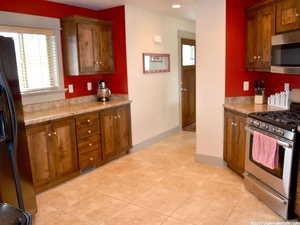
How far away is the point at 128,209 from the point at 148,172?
102 centimetres

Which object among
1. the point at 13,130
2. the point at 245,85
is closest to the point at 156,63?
the point at 245,85

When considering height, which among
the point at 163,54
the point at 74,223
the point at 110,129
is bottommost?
the point at 74,223

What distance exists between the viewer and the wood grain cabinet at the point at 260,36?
3.20 metres

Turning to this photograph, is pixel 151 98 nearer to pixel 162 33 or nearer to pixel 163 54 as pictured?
pixel 163 54

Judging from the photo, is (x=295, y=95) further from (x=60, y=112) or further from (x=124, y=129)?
(x=60, y=112)

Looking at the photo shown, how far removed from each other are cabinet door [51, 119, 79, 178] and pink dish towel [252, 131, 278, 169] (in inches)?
90.3

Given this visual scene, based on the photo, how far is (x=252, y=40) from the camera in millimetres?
3553

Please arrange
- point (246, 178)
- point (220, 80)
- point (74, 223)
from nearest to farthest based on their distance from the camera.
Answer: point (74, 223) → point (246, 178) → point (220, 80)

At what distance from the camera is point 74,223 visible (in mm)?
2609

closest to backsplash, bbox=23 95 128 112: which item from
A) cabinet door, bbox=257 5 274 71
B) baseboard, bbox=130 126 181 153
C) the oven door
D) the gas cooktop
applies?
baseboard, bbox=130 126 181 153

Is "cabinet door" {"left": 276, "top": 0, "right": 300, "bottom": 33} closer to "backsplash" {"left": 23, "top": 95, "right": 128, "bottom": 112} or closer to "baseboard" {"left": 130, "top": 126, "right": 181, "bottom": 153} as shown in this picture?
"backsplash" {"left": 23, "top": 95, "right": 128, "bottom": 112}

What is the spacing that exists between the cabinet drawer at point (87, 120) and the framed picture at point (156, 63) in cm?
144

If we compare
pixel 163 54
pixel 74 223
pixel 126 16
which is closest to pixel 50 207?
pixel 74 223

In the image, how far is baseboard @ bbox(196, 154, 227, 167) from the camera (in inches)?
154
